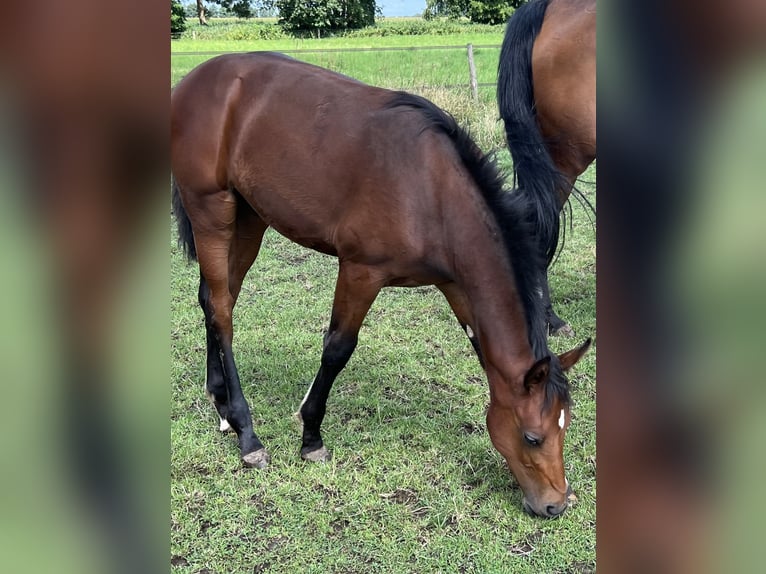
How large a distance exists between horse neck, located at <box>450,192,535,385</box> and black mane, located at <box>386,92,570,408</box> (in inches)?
1.1

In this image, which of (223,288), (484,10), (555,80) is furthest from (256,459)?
(484,10)

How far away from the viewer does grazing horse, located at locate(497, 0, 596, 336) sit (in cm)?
438

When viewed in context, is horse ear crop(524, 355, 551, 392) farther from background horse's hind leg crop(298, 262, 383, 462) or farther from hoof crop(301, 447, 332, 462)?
hoof crop(301, 447, 332, 462)

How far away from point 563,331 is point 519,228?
2.10 meters

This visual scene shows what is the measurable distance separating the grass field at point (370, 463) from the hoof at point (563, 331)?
0.31 feet

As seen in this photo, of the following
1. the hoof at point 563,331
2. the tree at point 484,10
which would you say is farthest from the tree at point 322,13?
the hoof at point 563,331

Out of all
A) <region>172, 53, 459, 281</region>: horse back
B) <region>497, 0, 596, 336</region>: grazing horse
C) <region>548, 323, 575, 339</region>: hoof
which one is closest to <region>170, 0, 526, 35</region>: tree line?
<region>497, 0, 596, 336</region>: grazing horse

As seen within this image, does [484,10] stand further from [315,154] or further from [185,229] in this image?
[315,154]

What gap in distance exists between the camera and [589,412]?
12.3ft

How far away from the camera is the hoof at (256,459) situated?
3.31 metres

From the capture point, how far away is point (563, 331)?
466 cm
